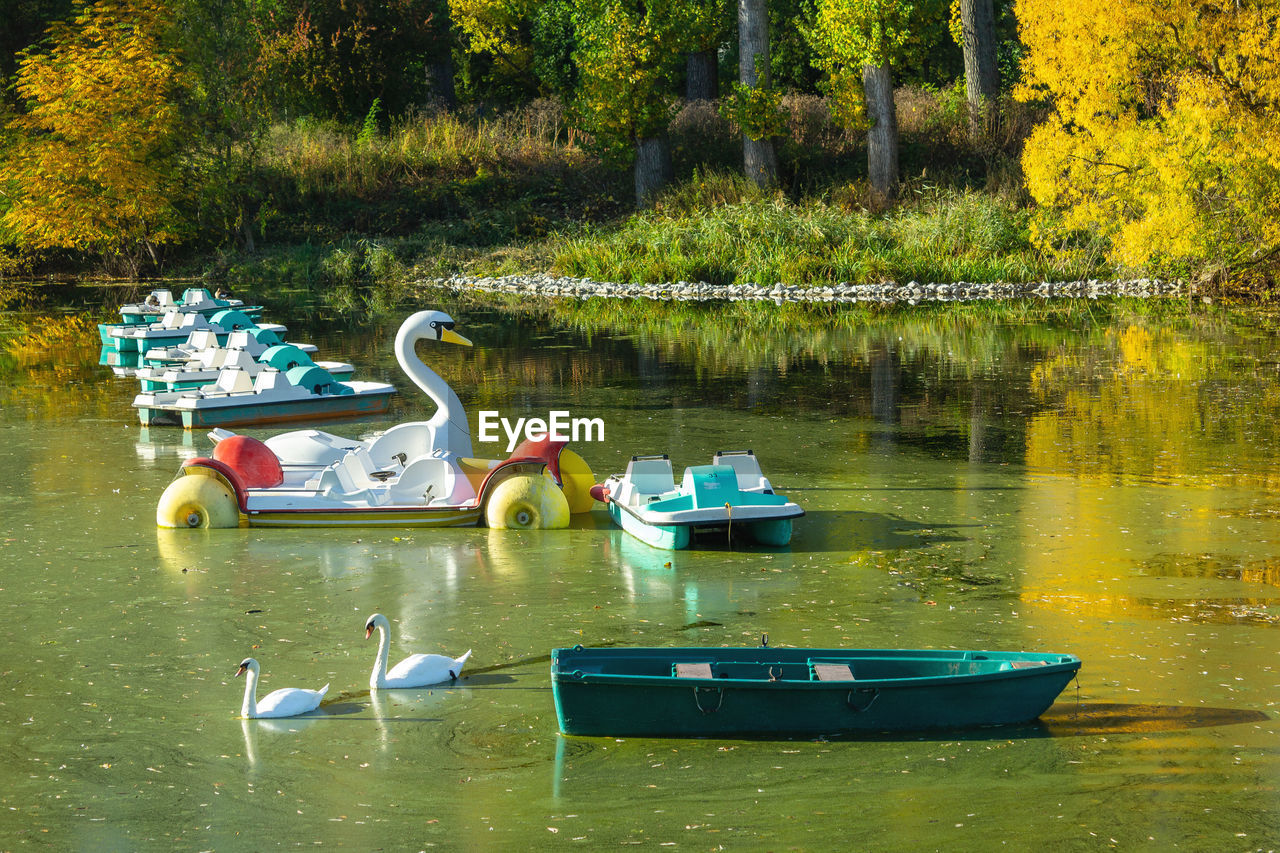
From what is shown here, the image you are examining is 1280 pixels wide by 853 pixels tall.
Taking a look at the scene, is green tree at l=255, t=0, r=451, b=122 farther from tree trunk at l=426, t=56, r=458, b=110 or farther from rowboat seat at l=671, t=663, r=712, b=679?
rowboat seat at l=671, t=663, r=712, b=679

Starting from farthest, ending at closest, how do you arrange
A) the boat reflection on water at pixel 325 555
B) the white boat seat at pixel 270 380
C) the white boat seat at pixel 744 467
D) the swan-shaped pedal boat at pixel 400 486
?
1. the white boat seat at pixel 270 380
2. the swan-shaped pedal boat at pixel 400 486
3. the white boat seat at pixel 744 467
4. the boat reflection on water at pixel 325 555

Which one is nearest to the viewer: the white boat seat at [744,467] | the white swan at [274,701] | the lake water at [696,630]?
the lake water at [696,630]

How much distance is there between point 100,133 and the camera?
112ft

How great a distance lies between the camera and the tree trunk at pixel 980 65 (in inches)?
1221

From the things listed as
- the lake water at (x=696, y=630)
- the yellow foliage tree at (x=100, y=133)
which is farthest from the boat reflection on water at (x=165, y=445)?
the yellow foliage tree at (x=100, y=133)

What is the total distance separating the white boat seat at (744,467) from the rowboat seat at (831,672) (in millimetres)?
3334

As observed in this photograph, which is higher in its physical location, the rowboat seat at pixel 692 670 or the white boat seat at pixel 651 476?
the white boat seat at pixel 651 476

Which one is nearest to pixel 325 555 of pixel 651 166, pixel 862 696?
pixel 862 696

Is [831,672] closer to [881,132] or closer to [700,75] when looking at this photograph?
[881,132]

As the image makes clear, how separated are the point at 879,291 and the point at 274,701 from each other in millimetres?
21216

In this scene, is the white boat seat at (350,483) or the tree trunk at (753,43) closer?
the white boat seat at (350,483)

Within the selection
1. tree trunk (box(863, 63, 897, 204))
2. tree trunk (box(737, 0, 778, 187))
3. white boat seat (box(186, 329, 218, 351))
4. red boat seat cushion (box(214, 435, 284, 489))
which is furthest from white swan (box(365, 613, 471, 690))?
tree trunk (box(737, 0, 778, 187))

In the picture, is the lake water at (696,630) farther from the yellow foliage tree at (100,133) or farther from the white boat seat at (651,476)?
the yellow foliage tree at (100,133)

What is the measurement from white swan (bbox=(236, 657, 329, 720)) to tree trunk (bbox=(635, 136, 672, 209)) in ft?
90.2
